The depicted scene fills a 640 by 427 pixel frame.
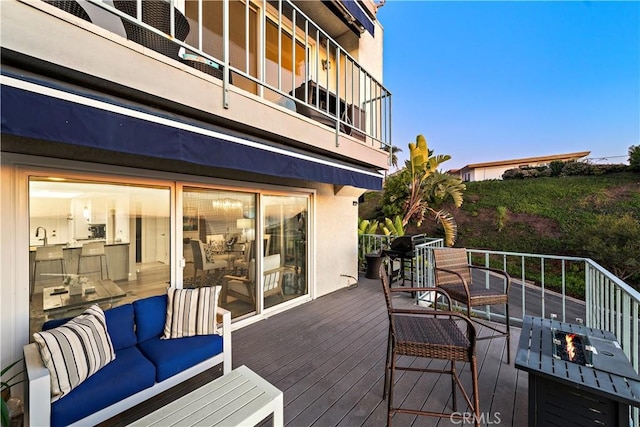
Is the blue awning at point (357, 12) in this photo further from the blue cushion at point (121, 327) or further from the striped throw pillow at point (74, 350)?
the striped throw pillow at point (74, 350)

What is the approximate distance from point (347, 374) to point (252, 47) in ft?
21.7

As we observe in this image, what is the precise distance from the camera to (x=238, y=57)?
5.43 m

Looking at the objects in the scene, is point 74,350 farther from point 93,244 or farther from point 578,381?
point 578,381

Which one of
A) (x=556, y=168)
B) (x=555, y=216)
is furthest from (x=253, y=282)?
(x=556, y=168)

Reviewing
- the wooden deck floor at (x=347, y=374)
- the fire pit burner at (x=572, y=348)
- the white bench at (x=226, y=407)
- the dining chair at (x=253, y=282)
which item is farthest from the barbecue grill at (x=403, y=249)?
the white bench at (x=226, y=407)

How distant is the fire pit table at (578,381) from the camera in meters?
1.85

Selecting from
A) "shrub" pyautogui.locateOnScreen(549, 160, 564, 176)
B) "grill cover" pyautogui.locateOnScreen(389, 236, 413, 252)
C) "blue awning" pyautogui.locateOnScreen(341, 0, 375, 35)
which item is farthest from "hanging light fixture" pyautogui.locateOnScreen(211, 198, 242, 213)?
"shrub" pyautogui.locateOnScreen(549, 160, 564, 176)

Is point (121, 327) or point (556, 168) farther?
point (556, 168)

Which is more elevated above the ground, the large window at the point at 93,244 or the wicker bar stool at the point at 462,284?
the large window at the point at 93,244

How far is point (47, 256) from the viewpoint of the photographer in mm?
2840

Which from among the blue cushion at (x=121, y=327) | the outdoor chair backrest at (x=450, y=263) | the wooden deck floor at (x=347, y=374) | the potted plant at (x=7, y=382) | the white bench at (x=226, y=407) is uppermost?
the outdoor chair backrest at (x=450, y=263)

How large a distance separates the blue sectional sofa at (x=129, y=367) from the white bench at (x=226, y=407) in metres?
0.78

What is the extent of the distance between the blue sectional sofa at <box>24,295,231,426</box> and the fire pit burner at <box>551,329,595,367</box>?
3503 mm

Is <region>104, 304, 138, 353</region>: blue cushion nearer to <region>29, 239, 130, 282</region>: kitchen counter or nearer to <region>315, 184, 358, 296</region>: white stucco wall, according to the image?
<region>29, 239, 130, 282</region>: kitchen counter
